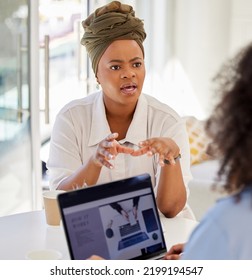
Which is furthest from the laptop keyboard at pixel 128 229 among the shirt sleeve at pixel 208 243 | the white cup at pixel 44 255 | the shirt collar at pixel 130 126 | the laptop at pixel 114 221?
the shirt collar at pixel 130 126

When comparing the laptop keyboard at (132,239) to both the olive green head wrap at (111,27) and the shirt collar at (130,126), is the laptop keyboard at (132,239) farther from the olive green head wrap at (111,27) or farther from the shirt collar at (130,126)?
the olive green head wrap at (111,27)

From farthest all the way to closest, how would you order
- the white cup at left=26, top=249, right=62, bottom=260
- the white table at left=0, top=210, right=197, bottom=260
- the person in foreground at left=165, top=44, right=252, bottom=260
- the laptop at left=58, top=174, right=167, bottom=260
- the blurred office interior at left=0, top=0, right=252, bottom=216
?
the blurred office interior at left=0, top=0, right=252, bottom=216 → the white table at left=0, top=210, right=197, bottom=260 → the white cup at left=26, top=249, right=62, bottom=260 → the laptop at left=58, top=174, right=167, bottom=260 → the person in foreground at left=165, top=44, right=252, bottom=260

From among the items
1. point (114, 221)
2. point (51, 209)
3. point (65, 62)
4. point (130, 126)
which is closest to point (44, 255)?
point (114, 221)

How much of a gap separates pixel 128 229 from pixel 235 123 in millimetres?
514

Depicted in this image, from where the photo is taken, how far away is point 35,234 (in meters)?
1.63

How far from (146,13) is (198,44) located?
49 centimetres

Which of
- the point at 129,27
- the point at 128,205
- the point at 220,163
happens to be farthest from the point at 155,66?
the point at 220,163

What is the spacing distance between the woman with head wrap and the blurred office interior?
123cm

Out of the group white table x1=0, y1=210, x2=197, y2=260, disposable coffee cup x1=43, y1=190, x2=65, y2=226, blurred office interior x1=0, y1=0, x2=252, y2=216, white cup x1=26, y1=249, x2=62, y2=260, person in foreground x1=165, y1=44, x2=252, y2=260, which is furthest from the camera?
blurred office interior x1=0, y1=0, x2=252, y2=216

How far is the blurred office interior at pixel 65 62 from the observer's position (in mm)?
3213

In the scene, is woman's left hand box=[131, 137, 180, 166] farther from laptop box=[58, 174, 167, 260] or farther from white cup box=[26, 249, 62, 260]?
white cup box=[26, 249, 62, 260]

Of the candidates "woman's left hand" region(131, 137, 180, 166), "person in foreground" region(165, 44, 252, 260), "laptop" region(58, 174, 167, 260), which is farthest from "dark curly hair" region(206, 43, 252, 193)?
"woman's left hand" region(131, 137, 180, 166)

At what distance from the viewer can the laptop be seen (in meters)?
1.15
